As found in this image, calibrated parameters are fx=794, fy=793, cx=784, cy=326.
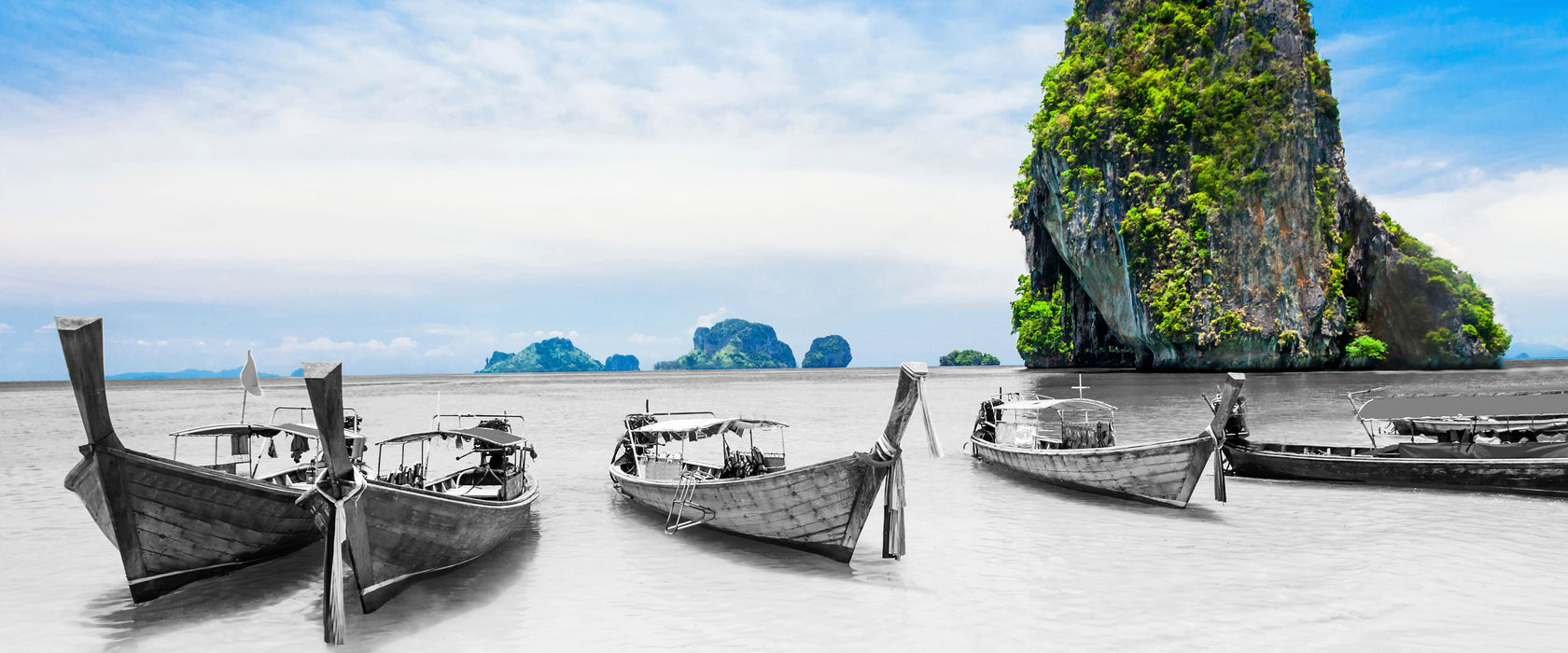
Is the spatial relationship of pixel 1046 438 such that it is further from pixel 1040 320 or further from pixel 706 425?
pixel 1040 320

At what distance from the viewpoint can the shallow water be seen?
830 centimetres

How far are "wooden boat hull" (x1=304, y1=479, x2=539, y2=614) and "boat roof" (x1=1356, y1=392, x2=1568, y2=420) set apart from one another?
17889 millimetres

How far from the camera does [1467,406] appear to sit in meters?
16.4

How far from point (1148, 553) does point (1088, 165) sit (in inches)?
2358

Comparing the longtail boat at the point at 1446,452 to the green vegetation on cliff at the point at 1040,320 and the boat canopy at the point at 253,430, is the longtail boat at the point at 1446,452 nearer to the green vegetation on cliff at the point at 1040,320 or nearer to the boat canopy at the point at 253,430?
the boat canopy at the point at 253,430

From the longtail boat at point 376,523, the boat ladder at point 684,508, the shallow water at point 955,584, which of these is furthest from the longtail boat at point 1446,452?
the longtail boat at point 376,523

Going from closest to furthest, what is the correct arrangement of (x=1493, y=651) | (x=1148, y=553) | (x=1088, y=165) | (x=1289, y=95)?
(x=1493, y=651), (x=1148, y=553), (x=1289, y=95), (x=1088, y=165)

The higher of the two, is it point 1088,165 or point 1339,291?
point 1088,165

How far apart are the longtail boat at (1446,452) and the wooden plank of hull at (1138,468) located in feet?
13.6

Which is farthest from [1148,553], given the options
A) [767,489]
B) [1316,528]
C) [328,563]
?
[328,563]

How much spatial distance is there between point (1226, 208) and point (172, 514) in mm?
66129

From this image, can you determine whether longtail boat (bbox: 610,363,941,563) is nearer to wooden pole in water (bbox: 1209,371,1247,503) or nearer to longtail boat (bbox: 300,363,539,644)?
longtail boat (bbox: 300,363,539,644)

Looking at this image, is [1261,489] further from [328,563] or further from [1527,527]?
[328,563]

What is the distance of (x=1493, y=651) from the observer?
24.7 ft
